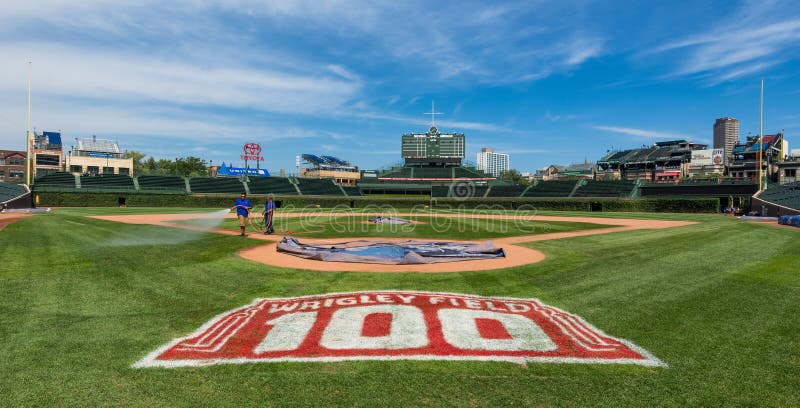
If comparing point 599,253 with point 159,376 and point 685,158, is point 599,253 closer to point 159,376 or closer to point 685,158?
point 159,376

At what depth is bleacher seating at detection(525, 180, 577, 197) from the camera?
64250mm

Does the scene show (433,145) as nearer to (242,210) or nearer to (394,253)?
(242,210)

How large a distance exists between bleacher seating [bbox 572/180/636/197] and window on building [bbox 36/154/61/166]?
12175 cm

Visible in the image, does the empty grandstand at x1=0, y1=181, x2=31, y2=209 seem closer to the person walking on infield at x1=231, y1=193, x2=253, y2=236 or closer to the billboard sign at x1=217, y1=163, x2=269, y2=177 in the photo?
the person walking on infield at x1=231, y1=193, x2=253, y2=236

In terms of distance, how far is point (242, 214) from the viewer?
1975 cm

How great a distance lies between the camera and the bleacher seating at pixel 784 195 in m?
37.8

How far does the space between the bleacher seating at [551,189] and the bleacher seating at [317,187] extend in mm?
32663

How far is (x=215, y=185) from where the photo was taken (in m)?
65.7

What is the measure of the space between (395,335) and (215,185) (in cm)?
6634

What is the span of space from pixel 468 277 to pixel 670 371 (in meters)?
6.36

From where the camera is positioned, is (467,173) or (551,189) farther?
(467,173)

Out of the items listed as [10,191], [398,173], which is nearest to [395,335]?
[10,191]

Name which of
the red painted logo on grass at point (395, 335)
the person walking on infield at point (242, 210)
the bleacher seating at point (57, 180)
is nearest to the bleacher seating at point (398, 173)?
the bleacher seating at point (57, 180)

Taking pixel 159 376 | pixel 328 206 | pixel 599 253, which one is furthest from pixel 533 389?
Result: pixel 328 206
